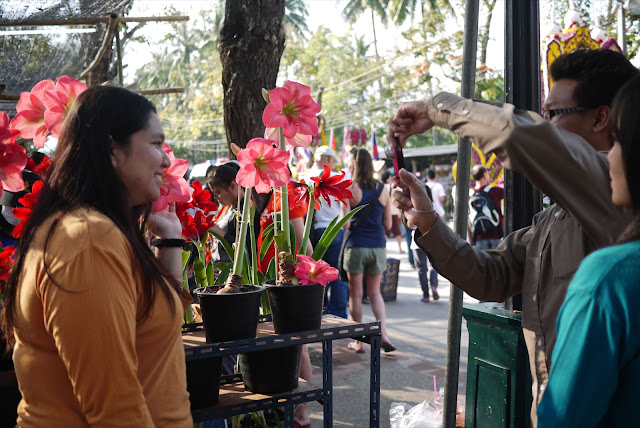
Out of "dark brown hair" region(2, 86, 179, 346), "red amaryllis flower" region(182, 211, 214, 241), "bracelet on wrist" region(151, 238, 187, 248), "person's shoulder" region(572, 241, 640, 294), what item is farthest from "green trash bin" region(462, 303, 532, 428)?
"dark brown hair" region(2, 86, 179, 346)

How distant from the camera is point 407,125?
5.63 ft

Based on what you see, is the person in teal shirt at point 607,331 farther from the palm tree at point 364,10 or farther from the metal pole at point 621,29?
the palm tree at point 364,10

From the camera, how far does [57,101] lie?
1798 mm

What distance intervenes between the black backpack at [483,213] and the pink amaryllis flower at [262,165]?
5.05 meters

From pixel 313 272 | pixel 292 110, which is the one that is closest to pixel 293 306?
pixel 313 272

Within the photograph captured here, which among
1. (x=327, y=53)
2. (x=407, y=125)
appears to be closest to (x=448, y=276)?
(x=407, y=125)

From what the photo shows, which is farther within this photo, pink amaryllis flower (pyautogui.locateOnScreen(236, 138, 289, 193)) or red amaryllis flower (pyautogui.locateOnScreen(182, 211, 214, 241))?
red amaryllis flower (pyautogui.locateOnScreen(182, 211, 214, 241))

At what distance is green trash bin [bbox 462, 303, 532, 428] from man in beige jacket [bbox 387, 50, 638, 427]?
3.03 ft

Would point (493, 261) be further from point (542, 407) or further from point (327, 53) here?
point (327, 53)

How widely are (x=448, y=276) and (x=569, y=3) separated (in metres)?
4.28

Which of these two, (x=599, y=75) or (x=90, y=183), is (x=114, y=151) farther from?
(x=599, y=75)

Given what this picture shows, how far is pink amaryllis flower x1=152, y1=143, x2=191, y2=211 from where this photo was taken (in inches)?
79.1

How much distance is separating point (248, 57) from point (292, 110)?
1985 millimetres

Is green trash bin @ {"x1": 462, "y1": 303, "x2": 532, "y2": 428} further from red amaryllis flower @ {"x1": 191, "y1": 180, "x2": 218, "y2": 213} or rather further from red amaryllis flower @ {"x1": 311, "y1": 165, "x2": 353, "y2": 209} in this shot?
red amaryllis flower @ {"x1": 191, "y1": 180, "x2": 218, "y2": 213}
